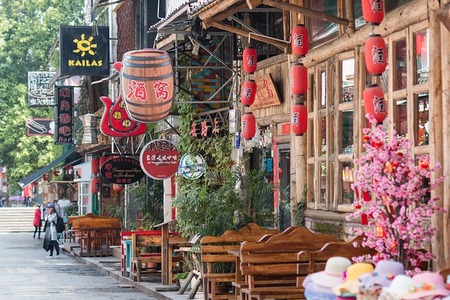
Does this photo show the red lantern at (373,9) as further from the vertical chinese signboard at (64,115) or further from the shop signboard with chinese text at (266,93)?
the vertical chinese signboard at (64,115)

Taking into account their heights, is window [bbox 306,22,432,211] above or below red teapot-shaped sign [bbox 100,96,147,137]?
below

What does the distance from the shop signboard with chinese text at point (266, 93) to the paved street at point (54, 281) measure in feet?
14.0

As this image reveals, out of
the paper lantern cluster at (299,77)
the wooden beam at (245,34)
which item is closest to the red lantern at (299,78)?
the paper lantern cluster at (299,77)

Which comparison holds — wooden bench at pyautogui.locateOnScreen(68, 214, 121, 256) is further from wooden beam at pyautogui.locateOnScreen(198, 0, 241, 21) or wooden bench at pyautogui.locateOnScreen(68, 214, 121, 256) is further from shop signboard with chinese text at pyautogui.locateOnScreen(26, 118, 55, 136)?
shop signboard with chinese text at pyautogui.locateOnScreen(26, 118, 55, 136)

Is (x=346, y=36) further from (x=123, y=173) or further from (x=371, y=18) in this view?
(x=123, y=173)

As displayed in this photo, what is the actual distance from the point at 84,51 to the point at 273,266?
23825mm

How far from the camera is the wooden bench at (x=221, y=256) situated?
623 inches

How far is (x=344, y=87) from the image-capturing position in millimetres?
15750

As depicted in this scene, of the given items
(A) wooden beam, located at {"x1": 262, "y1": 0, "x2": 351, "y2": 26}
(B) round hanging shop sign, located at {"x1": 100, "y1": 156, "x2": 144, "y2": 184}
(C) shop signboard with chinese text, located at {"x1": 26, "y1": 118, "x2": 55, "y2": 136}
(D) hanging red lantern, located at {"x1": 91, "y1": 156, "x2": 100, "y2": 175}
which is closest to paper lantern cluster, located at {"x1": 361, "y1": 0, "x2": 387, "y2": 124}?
(A) wooden beam, located at {"x1": 262, "y1": 0, "x2": 351, "y2": 26}

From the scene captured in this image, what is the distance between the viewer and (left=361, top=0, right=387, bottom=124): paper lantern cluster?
12.0 meters

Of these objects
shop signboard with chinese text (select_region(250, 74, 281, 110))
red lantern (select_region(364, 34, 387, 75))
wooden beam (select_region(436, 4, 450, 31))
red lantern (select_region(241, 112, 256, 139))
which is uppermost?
shop signboard with chinese text (select_region(250, 74, 281, 110))

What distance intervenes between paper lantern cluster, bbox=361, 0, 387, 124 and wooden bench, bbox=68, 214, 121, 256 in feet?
69.4

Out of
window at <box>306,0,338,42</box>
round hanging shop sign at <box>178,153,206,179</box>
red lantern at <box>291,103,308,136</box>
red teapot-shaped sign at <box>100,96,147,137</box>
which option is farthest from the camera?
red teapot-shaped sign at <box>100,96,147,137</box>

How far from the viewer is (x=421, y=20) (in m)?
12.6
